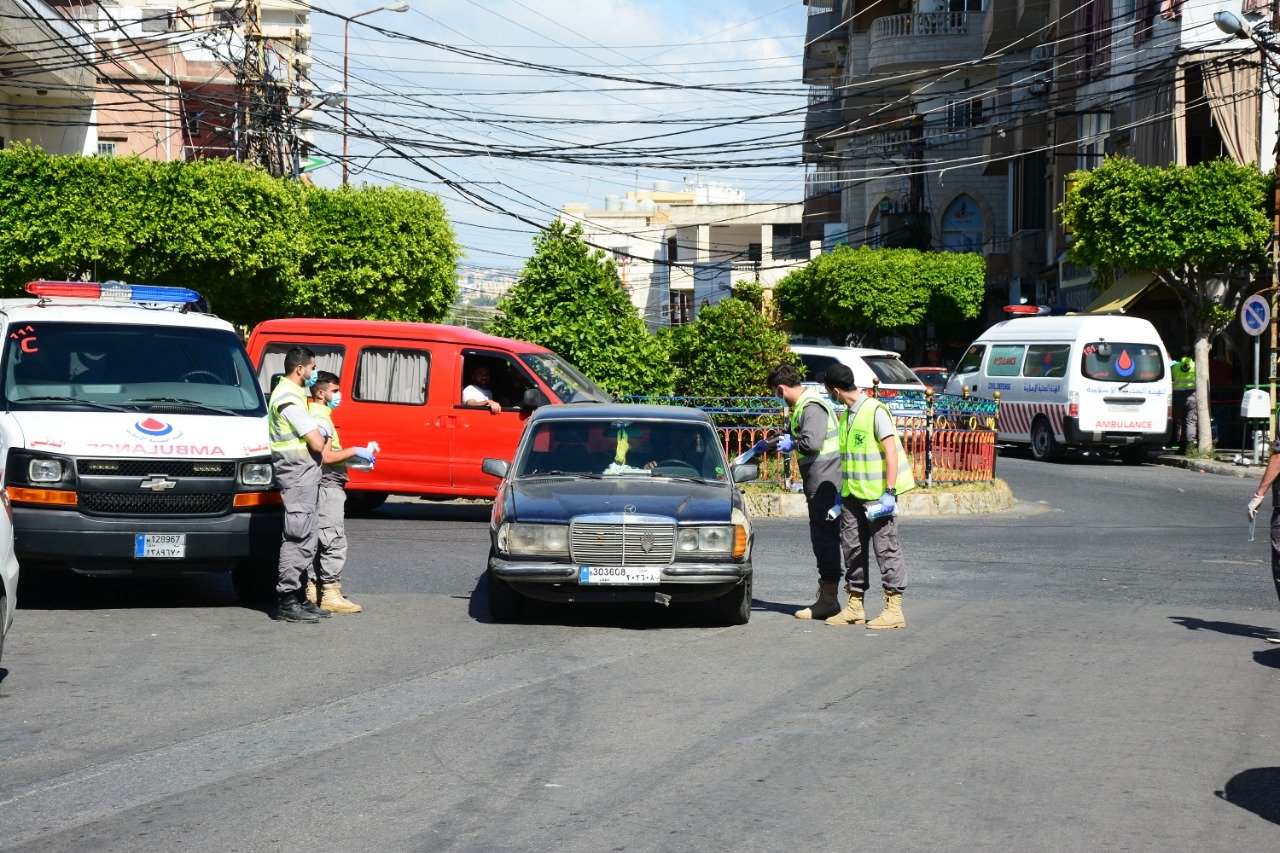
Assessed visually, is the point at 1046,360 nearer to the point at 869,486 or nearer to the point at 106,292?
the point at 869,486

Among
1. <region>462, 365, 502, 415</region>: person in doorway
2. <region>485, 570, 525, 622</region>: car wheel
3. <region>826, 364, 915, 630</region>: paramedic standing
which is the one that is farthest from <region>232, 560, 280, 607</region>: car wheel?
<region>462, 365, 502, 415</region>: person in doorway

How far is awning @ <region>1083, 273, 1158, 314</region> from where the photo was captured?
110 ft

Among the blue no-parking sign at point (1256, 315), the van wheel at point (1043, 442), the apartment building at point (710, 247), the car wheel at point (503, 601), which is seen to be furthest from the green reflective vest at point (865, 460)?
the apartment building at point (710, 247)

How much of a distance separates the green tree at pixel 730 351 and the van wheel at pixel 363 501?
4.81 m

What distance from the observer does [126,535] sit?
10.9m

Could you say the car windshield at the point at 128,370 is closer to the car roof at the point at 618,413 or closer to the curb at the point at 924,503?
the car roof at the point at 618,413

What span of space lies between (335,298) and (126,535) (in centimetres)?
2664

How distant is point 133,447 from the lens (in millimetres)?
11047

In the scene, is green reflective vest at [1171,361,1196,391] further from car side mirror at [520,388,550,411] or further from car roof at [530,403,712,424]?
car roof at [530,403,712,424]

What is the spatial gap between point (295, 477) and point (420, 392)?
22.4ft

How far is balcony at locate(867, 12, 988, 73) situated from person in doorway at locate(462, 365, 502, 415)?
43.9 m

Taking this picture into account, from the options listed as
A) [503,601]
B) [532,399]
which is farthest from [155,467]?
[532,399]

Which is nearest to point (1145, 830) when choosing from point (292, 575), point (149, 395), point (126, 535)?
point (292, 575)

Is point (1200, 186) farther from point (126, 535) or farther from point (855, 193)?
point (855, 193)
